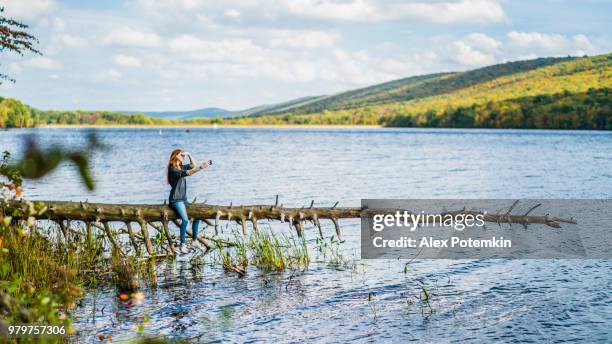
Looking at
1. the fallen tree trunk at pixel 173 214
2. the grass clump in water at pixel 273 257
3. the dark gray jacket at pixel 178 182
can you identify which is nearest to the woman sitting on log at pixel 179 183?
the dark gray jacket at pixel 178 182

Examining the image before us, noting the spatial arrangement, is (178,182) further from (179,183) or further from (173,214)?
(173,214)

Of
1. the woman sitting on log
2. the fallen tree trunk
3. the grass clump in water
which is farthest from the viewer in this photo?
the grass clump in water

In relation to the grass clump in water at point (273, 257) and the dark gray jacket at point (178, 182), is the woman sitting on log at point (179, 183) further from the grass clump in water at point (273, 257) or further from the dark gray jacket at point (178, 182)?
the grass clump in water at point (273, 257)

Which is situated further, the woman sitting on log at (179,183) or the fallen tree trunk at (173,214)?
the woman sitting on log at (179,183)

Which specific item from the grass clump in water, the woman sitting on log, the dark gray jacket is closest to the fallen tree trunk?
the woman sitting on log

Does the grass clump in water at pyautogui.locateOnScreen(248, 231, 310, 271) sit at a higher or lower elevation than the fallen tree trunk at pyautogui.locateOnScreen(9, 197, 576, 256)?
lower

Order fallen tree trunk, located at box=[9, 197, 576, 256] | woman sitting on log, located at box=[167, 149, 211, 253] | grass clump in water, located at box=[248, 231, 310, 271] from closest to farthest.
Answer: fallen tree trunk, located at box=[9, 197, 576, 256] → woman sitting on log, located at box=[167, 149, 211, 253] → grass clump in water, located at box=[248, 231, 310, 271]

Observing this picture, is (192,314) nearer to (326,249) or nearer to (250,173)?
(326,249)

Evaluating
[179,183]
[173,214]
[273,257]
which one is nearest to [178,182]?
[179,183]

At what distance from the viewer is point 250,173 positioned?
165 feet

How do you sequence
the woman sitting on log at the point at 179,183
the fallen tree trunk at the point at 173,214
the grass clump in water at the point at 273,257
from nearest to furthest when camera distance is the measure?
the fallen tree trunk at the point at 173,214 → the woman sitting on log at the point at 179,183 → the grass clump in water at the point at 273,257

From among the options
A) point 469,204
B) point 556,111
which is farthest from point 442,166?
point 556,111

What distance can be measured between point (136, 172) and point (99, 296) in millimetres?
39198

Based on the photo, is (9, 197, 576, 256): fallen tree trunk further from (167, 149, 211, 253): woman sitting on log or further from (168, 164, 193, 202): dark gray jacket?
(168, 164, 193, 202): dark gray jacket
